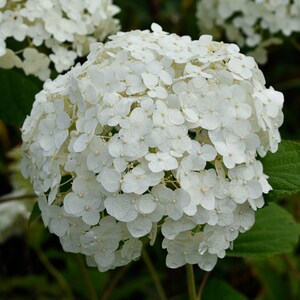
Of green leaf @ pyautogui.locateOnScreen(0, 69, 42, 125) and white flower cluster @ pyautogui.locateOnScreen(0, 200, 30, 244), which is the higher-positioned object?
green leaf @ pyautogui.locateOnScreen(0, 69, 42, 125)

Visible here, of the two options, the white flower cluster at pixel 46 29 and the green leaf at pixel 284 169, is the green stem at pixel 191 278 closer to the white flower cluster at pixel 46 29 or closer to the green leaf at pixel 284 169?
the green leaf at pixel 284 169

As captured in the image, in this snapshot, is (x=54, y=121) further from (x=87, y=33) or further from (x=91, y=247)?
(x=87, y=33)

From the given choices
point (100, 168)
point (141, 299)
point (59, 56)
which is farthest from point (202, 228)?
point (141, 299)

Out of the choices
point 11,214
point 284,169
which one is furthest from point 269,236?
point 11,214

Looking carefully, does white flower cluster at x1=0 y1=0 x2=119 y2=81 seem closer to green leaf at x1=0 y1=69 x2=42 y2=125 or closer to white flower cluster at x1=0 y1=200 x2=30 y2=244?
green leaf at x1=0 y1=69 x2=42 y2=125

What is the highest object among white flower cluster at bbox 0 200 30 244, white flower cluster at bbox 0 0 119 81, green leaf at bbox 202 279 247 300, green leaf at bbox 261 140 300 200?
green leaf at bbox 261 140 300 200

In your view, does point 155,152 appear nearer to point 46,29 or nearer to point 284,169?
point 284,169

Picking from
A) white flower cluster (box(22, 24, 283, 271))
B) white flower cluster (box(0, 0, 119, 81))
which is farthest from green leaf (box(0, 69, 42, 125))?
white flower cluster (box(22, 24, 283, 271))
